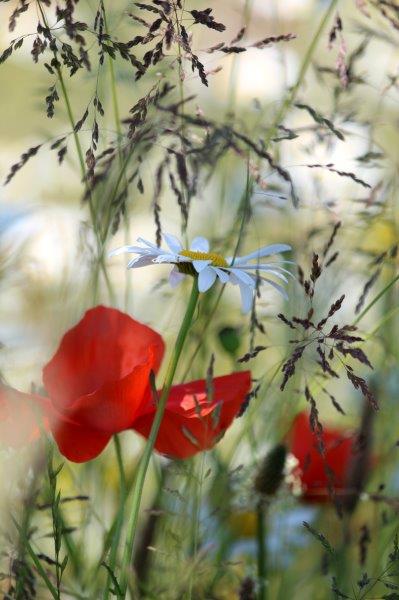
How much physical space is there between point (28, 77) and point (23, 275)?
1.01m

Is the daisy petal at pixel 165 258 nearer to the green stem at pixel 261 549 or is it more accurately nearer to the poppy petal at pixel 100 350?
the poppy petal at pixel 100 350

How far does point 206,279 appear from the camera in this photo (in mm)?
385

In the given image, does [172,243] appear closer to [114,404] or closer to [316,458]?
[114,404]

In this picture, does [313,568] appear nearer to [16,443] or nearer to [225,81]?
[16,443]

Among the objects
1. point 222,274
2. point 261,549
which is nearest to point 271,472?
point 261,549

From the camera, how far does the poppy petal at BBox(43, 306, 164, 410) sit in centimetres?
44

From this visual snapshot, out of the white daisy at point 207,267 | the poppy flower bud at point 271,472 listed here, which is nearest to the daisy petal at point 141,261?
the white daisy at point 207,267

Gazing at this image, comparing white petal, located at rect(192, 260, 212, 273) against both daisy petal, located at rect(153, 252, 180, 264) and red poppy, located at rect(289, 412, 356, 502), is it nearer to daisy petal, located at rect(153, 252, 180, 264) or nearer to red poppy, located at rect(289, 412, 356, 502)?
daisy petal, located at rect(153, 252, 180, 264)

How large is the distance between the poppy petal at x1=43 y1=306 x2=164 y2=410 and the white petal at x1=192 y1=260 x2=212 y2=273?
0.06m

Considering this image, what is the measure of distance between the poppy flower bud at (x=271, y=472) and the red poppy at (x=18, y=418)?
5.7 inches

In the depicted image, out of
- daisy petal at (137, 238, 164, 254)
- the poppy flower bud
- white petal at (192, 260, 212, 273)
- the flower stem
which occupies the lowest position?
the flower stem

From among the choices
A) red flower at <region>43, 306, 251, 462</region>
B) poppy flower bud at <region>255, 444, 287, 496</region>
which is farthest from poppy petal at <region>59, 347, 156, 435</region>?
poppy flower bud at <region>255, 444, 287, 496</region>

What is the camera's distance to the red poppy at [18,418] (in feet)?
1.25

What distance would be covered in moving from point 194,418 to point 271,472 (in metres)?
0.11
